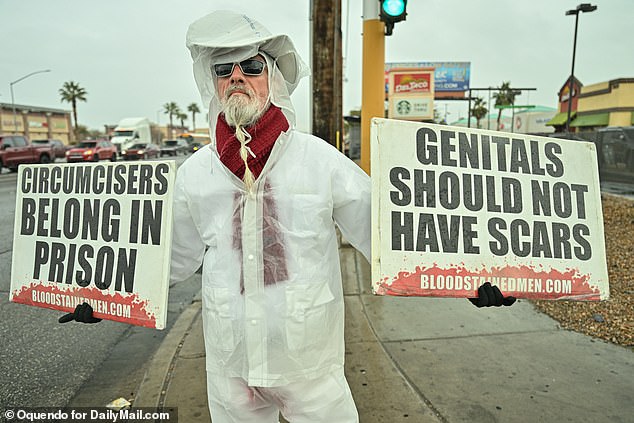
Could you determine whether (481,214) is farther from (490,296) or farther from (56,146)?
(56,146)

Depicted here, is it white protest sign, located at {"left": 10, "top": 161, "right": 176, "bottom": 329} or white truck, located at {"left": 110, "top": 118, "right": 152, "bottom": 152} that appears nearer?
white protest sign, located at {"left": 10, "top": 161, "right": 176, "bottom": 329}

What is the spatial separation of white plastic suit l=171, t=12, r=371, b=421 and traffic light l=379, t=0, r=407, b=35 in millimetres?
3260

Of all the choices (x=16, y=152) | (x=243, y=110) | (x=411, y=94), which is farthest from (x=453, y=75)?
(x=243, y=110)

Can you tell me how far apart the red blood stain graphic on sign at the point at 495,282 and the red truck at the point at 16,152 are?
79.4ft

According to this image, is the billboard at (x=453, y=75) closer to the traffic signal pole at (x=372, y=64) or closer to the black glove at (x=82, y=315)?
the traffic signal pole at (x=372, y=64)

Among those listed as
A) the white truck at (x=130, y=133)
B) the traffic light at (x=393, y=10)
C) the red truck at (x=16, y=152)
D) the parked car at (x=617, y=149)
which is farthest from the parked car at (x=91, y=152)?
the traffic light at (x=393, y=10)

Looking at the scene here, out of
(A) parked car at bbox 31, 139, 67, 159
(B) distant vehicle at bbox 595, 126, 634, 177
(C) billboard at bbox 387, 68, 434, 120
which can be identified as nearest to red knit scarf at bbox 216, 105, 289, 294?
(B) distant vehicle at bbox 595, 126, 634, 177

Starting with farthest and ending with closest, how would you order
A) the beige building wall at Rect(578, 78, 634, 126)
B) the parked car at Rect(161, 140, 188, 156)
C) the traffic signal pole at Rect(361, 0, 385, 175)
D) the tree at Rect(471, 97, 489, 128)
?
the tree at Rect(471, 97, 489, 128) → the parked car at Rect(161, 140, 188, 156) → the beige building wall at Rect(578, 78, 634, 126) → the traffic signal pole at Rect(361, 0, 385, 175)

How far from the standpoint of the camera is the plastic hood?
66.6 inches

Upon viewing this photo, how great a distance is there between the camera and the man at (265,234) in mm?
1668

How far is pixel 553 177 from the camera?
1888 millimetres

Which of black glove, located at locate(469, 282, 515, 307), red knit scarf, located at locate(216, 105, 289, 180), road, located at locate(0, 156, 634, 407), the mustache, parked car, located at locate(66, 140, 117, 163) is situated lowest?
road, located at locate(0, 156, 634, 407)

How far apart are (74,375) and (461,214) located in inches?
117

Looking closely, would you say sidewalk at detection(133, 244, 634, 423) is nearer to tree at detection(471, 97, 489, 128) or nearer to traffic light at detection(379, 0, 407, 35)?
traffic light at detection(379, 0, 407, 35)
